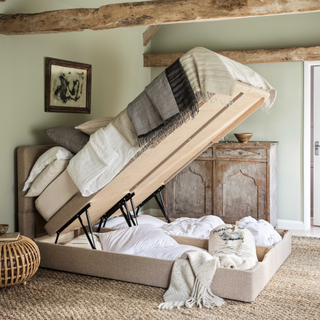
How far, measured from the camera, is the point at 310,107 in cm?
505

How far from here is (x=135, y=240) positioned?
3107mm

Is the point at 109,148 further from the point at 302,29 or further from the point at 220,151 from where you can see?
the point at 302,29

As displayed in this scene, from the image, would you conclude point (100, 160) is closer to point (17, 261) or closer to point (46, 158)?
point (46, 158)

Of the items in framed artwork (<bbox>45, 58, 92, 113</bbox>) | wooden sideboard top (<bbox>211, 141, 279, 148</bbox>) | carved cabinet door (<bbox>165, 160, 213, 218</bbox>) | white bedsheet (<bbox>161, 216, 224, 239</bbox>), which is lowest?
white bedsheet (<bbox>161, 216, 224, 239</bbox>)

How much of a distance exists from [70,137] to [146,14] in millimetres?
1164

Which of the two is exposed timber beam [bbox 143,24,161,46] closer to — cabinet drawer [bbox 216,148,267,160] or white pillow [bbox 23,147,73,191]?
cabinet drawer [bbox 216,148,267,160]

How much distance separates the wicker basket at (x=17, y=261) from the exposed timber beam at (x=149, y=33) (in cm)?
343

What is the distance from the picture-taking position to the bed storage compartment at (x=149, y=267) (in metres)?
2.56

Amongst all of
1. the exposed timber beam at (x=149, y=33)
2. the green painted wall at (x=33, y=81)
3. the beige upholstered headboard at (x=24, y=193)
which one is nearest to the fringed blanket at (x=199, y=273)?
the beige upholstered headboard at (x=24, y=193)

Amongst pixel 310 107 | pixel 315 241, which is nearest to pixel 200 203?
pixel 315 241

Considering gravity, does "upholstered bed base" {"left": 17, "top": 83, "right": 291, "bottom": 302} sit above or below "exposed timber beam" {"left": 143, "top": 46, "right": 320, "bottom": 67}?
below

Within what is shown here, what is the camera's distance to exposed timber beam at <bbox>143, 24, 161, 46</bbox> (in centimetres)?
544

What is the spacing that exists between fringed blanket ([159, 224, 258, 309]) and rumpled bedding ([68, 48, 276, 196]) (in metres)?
0.77

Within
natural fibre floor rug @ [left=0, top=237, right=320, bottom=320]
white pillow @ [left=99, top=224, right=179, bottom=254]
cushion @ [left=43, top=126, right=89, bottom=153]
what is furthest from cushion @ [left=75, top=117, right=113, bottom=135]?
natural fibre floor rug @ [left=0, top=237, right=320, bottom=320]
